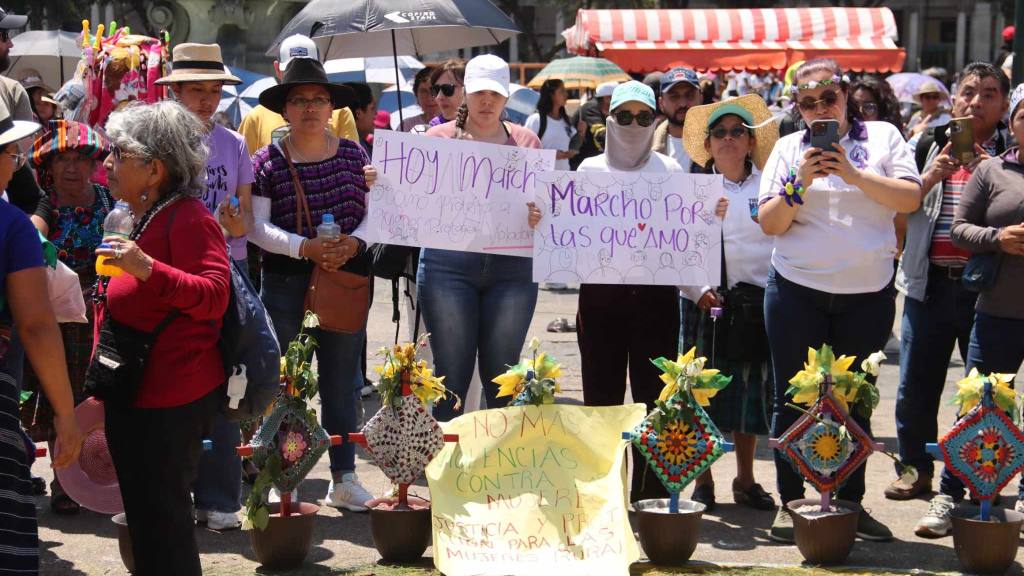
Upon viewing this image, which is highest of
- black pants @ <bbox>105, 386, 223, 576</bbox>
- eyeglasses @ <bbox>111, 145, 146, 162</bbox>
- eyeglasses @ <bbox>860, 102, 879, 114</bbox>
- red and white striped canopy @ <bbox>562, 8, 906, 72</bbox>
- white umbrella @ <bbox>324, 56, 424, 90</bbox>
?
red and white striped canopy @ <bbox>562, 8, 906, 72</bbox>

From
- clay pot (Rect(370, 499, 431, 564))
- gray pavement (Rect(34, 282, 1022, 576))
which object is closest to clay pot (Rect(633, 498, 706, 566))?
gray pavement (Rect(34, 282, 1022, 576))

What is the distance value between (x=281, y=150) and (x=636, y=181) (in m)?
1.61

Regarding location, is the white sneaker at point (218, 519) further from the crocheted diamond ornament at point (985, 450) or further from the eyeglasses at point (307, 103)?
the crocheted diamond ornament at point (985, 450)

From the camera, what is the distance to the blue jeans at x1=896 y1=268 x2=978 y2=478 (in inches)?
251

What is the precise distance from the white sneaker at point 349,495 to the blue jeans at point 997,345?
260cm

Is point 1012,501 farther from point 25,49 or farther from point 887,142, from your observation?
point 25,49

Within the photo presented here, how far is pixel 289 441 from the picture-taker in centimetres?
531

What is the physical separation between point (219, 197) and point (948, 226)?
3.34 metres

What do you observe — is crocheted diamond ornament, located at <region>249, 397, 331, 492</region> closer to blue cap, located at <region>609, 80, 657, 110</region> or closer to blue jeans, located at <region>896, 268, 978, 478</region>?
blue cap, located at <region>609, 80, 657, 110</region>

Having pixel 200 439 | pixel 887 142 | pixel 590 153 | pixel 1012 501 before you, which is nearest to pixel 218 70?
pixel 200 439

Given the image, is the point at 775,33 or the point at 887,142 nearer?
the point at 887,142

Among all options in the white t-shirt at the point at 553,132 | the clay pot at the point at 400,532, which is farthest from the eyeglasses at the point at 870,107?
the white t-shirt at the point at 553,132

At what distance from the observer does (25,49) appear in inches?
601

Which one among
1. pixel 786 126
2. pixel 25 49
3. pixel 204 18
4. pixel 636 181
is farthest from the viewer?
pixel 204 18
